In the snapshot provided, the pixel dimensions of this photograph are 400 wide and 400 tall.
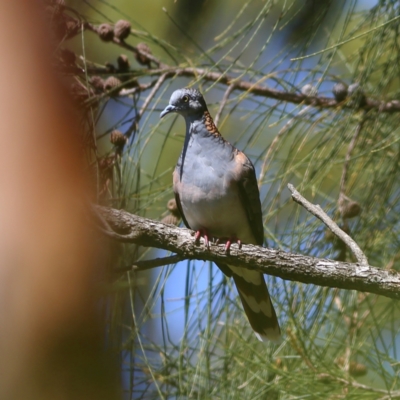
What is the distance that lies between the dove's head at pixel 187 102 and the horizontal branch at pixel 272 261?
70 centimetres

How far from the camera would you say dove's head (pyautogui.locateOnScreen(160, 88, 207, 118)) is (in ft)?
8.05

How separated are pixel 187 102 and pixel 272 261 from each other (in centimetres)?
92

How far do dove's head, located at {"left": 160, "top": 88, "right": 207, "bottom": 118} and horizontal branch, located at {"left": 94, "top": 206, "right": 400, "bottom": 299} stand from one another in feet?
2.28

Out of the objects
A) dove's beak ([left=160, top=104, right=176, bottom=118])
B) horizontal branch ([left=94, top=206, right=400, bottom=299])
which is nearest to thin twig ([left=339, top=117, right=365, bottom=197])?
horizontal branch ([left=94, top=206, right=400, bottom=299])

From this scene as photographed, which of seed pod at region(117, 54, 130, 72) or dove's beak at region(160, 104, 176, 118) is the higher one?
seed pod at region(117, 54, 130, 72)

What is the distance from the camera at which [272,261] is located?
5.99 ft

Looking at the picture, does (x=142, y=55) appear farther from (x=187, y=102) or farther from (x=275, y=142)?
(x=275, y=142)

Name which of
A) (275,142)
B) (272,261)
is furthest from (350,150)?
(272,261)

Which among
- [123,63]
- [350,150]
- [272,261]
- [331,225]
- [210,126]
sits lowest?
[272,261]

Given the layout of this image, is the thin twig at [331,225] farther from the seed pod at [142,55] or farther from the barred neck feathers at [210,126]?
the seed pod at [142,55]

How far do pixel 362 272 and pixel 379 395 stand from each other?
1.62 feet

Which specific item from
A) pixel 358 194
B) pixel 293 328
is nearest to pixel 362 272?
pixel 293 328

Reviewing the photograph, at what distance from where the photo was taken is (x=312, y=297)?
7.48 feet

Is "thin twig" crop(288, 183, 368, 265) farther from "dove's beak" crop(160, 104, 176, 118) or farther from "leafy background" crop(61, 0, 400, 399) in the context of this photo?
"dove's beak" crop(160, 104, 176, 118)
